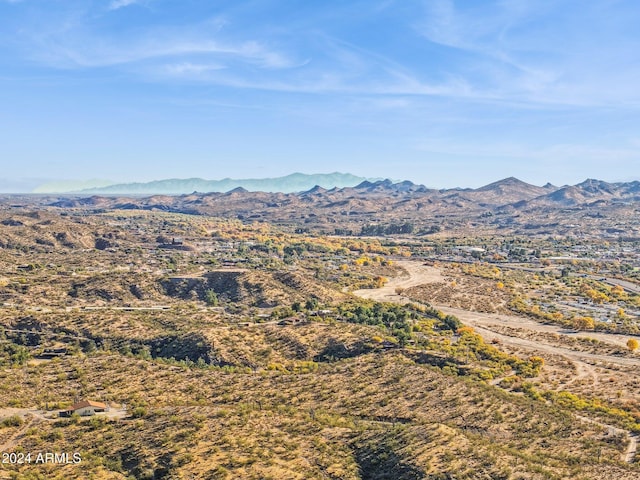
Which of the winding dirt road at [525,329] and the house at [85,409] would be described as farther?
the winding dirt road at [525,329]

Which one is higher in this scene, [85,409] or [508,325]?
[85,409]

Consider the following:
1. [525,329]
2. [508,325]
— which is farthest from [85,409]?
[508,325]

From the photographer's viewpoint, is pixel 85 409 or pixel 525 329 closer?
pixel 85 409

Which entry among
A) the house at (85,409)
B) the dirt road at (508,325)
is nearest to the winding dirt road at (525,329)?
the dirt road at (508,325)

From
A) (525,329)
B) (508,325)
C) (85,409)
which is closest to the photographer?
(85,409)

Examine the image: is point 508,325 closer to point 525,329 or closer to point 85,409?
point 525,329

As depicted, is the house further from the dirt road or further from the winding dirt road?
the dirt road

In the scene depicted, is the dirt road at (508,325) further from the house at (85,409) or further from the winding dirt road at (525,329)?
the house at (85,409)

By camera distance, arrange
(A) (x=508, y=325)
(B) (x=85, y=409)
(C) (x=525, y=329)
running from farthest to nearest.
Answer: (A) (x=508, y=325)
(C) (x=525, y=329)
(B) (x=85, y=409)
